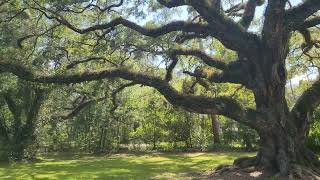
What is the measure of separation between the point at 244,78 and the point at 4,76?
1238cm

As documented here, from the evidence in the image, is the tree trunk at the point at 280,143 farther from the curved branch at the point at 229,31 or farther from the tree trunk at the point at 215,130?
the tree trunk at the point at 215,130

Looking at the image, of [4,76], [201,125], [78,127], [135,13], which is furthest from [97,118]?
[135,13]

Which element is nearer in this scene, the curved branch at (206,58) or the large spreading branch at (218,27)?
the large spreading branch at (218,27)

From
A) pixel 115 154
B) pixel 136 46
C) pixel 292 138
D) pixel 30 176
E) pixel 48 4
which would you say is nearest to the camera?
pixel 292 138

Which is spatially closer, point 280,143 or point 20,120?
point 280,143

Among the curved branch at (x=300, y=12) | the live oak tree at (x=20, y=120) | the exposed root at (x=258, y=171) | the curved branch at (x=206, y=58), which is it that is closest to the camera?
the curved branch at (x=300, y=12)

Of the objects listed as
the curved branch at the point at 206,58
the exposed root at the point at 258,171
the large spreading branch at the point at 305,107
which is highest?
the curved branch at the point at 206,58

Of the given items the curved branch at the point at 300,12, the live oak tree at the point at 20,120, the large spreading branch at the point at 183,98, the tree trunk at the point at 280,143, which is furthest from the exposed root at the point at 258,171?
the live oak tree at the point at 20,120

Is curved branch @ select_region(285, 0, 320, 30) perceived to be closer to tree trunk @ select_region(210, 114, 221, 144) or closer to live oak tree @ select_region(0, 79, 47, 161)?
live oak tree @ select_region(0, 79, 47, 161)

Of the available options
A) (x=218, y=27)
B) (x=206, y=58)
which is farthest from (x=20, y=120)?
(x=218, y=27)

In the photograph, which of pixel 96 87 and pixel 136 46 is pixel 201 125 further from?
pixel 136 46

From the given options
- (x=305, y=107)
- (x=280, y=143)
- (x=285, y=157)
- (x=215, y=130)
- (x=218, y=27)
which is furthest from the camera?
(x=215, y=130)

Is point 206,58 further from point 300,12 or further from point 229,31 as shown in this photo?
point 300,12

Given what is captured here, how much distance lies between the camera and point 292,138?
13.7 meters
